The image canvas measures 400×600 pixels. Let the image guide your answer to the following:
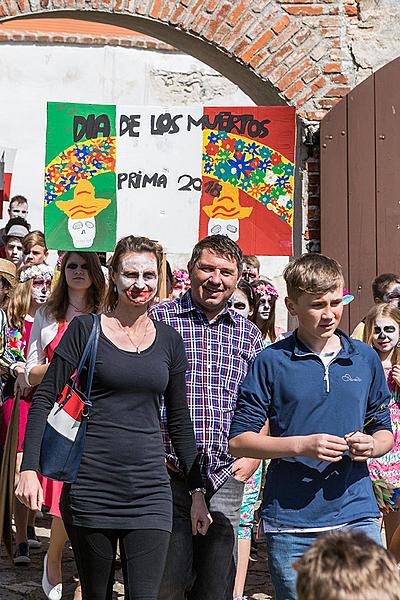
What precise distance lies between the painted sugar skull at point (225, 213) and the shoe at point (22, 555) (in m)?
2.32

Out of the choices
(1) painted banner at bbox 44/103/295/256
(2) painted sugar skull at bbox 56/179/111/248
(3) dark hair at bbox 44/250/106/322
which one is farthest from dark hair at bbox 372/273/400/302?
(3) dark hair at bbox 44/250/106/322

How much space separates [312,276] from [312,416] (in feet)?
1.64

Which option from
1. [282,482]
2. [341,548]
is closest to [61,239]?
[282,482]

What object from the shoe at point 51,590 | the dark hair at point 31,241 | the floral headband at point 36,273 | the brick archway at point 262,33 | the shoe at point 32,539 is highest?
the brick archway at point 262,33

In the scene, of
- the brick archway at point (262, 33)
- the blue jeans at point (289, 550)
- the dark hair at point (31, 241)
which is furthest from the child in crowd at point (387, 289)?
the blue jeans at point (289, 550)

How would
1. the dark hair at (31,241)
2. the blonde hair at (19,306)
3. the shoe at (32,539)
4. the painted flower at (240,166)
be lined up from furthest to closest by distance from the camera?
the dark hair at (31,241), the painted flower at (240,166), the shoe at (32,539), the blonde hair at (19,306)

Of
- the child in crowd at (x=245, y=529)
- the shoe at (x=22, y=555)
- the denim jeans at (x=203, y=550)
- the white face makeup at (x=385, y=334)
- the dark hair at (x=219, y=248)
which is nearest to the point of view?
the denim jeans at (x=203, y=550)

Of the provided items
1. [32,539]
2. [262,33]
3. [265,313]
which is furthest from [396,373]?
[262,33]

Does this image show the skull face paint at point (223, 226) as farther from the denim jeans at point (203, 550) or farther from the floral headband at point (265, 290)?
the denim jeans at point (203, 550)

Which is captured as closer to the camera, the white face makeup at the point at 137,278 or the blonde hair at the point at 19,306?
the white face makeup at the point at 137,278

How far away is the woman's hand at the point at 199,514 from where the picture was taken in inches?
163

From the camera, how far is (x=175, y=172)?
686cm

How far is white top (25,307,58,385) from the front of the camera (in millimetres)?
5324

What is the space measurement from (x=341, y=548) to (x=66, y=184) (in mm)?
4963
